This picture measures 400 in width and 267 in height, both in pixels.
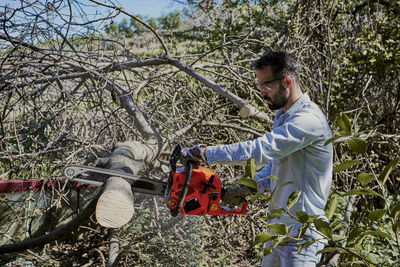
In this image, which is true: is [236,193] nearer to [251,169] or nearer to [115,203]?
[115,203]

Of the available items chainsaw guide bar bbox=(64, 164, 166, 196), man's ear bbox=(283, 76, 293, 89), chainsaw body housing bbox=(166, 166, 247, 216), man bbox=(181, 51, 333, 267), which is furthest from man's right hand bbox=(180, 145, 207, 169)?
man's ear bbox=(283, 76, 293, 89)

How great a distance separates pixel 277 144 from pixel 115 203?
1.09m

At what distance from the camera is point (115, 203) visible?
8.17 feet

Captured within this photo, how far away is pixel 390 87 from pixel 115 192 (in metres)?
4.68

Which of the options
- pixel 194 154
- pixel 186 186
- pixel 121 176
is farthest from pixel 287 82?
pixel 121 176

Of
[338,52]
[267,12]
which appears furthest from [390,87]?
[267,12]

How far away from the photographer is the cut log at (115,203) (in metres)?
2.46

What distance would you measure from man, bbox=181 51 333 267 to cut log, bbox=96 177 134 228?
50 cm

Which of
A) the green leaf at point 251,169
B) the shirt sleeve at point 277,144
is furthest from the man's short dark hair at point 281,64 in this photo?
the green leaf at point 251,169

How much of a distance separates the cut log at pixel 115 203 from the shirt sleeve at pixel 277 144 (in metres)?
0.65

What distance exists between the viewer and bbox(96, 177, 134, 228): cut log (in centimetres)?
246

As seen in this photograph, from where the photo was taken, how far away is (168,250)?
4.10 m

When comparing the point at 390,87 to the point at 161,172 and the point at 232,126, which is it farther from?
the point at 161,172

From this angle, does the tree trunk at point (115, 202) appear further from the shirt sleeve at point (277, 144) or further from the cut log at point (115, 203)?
the shirt sleeve at point (277, 144)
